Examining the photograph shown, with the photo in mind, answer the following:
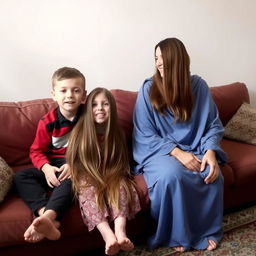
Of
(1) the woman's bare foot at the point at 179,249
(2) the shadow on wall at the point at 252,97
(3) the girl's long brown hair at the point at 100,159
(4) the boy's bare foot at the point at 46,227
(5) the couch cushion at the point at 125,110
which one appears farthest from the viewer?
(2) the shadow on wall at the point at 252,97

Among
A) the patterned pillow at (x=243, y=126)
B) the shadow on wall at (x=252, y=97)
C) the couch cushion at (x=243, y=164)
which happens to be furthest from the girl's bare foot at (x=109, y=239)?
the shadow on wall at (x=252, y=97)

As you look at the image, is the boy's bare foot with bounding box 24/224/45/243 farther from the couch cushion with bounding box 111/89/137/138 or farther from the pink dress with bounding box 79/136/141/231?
the couch cushion with bounding box 111/89/137/138

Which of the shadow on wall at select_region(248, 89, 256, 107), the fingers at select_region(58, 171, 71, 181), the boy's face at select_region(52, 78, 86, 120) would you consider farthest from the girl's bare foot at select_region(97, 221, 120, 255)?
the shadow on wall at select_region(248, 89, 256, 107)

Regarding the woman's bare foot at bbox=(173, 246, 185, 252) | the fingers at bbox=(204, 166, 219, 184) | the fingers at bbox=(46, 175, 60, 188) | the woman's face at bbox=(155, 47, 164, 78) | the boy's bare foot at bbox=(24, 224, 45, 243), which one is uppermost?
the woman's face at bbox=(155, 47, 164, 78)

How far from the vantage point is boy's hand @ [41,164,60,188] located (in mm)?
1472

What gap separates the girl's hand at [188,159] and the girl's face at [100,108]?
447 millimetres

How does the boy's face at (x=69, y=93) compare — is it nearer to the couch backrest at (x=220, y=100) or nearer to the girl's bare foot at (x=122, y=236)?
the couch backrest at (x=220, y=100)

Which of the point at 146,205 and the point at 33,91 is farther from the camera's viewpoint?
the point at 33,91

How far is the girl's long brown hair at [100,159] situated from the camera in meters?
1.45

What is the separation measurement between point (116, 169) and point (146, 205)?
0.25m

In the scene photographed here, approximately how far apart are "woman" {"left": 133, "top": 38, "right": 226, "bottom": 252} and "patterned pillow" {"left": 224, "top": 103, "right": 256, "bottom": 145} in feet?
1.34

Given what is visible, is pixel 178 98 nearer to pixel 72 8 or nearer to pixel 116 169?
pixel 116 169

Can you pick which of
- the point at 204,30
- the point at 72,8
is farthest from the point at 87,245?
the point at 204,30

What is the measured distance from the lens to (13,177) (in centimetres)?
150
